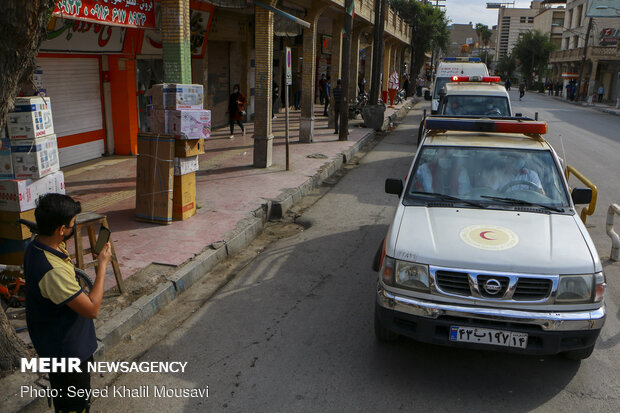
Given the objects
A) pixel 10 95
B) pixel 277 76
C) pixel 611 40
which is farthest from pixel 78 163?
pixel 611 40

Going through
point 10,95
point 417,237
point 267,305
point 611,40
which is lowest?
point 267,305

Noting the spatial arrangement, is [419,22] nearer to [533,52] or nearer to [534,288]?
[533,52]

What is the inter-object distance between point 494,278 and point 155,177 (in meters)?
5.68

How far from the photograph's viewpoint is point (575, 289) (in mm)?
4070

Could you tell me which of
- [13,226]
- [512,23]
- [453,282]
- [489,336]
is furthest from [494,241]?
[512,23]

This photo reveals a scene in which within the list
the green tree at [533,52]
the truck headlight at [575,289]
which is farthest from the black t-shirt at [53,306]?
the green tree at [533,52]

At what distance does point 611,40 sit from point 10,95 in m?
57.3

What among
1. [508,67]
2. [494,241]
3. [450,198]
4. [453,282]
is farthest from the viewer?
[508,67]

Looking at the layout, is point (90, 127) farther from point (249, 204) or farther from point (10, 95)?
point (10, 95)

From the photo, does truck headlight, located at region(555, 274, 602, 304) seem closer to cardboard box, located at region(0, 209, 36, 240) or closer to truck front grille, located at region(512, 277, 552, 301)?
truck front grille, located at region(512, 277, 552, 301)

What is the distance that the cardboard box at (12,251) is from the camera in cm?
584

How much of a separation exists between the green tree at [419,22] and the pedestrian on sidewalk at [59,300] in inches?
1898

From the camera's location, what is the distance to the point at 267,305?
5.94 m

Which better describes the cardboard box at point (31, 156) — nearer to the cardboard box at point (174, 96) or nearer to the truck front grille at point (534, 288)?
the cardboard box at point (174, 96)
